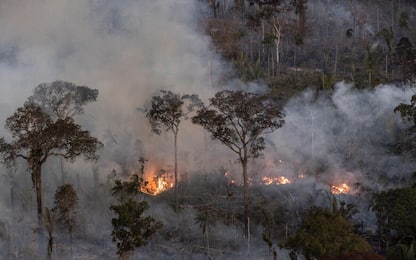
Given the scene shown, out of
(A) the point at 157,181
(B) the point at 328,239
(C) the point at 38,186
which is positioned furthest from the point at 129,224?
(A) the point at 157,181

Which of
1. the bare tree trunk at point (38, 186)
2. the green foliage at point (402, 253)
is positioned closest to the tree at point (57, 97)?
the bare tree trunk at point (38, 186)

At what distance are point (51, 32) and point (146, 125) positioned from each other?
27.0 m

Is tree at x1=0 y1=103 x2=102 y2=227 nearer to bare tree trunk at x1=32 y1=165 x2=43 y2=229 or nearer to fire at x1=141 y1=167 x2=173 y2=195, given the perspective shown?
bare tree trunk at x1=32 y1=165 x2=43 y2=229

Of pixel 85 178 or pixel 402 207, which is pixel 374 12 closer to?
pixel 85 178

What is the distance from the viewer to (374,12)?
357ft

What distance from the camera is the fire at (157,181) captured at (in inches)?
2110

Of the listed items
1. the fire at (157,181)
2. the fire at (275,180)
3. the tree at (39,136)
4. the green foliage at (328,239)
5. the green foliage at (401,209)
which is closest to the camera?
the green foliage at (328,239)

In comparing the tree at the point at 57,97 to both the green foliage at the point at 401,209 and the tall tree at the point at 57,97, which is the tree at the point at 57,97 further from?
the green foliage at the point at 401,209

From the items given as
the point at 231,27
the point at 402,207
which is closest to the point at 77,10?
the point at 231,27

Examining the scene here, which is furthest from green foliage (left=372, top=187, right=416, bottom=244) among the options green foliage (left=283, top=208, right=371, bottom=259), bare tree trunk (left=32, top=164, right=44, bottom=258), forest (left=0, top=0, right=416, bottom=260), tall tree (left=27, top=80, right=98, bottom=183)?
tall tree (left=27, top=80, right=98, bottom=183)

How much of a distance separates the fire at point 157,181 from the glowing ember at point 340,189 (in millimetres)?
16426

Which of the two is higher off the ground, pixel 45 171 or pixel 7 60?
pixel 7 60

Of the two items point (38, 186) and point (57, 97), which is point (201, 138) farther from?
point (38, 186)

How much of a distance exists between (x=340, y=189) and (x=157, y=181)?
18450 millimetres
